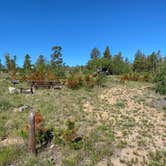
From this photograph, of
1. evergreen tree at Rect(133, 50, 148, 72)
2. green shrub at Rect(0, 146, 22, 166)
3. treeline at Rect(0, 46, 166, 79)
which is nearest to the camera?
green shrub at Rect(0, 146, 22, 166)

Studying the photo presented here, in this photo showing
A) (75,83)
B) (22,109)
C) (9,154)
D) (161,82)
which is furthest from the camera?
(75,83)

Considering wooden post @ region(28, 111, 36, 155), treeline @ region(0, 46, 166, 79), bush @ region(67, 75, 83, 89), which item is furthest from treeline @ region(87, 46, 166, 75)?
wooden post @ region(28, 111, 36, 155)

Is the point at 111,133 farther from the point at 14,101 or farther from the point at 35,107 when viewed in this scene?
the point at 14,101

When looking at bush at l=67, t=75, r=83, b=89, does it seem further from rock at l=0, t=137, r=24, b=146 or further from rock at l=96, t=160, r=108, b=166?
rock at l=96, t=160, r=108, b=166

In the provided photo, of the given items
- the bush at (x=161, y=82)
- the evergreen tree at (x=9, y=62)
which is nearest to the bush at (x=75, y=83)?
the bush at (x=161, y=82)

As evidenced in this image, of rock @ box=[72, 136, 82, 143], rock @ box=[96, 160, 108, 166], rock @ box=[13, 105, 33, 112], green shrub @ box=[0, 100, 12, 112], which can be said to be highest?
green shrub @ box=[0, 100, 12, 112]

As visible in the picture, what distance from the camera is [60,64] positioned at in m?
44.1

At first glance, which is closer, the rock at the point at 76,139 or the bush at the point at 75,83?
the rock at the point at 76,139

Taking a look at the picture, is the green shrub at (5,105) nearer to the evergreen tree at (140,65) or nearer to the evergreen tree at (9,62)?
the evergreen tree at (9,62)

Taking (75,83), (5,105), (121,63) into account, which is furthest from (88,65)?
(5,105)

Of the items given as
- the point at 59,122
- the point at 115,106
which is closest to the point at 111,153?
the point at 59,122

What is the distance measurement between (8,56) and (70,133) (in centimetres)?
3575

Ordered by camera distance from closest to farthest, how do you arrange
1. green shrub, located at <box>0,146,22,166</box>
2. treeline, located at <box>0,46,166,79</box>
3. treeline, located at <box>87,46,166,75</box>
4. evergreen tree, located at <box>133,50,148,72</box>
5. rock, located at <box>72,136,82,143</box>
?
green shrub, located at <box>0,146,22,166</box> < rock, located at <box>72,136,82,143</box> < treeline, located at <box>0,46,166,79</box> < treeline, located at <box>87,46,166,75</box> < evergreen tree, located at <box>133,50,148,72</box>

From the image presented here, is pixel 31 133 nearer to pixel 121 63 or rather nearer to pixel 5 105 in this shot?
pixel 5 105
